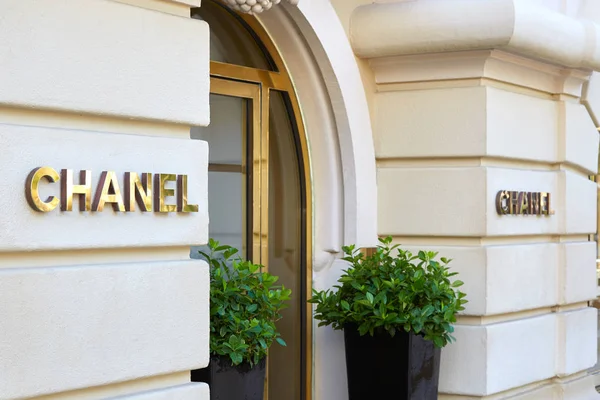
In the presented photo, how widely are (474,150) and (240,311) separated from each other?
2576 millimetres

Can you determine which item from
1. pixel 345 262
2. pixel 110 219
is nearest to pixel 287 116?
pixel 345 262

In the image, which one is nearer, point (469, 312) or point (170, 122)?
point (170, 122)

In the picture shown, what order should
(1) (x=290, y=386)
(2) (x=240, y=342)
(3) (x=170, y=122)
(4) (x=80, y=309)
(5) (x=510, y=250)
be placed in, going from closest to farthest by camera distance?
1. (4) (x=80, y=309)
2. (3) (x=170, y=122)
3. (2) (x=240, y=342)
4. (1) (x=290, y=386)
5. (5) (x=510, y=250)

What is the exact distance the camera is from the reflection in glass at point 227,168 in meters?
6.81

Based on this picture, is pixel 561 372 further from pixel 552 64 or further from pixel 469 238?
pixel 552 64

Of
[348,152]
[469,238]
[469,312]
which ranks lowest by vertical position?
[469,312]

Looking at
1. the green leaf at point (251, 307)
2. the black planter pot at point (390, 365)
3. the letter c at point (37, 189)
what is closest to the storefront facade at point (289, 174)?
the letter c at point (37, 189)

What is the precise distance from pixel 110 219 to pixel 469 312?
11.9ft

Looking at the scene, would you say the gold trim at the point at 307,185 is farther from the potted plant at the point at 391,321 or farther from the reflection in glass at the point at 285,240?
the potted plant at the point at 391,321

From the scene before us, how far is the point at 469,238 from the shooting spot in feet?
25.3

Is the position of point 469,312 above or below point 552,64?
below

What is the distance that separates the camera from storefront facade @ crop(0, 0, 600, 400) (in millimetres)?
4566

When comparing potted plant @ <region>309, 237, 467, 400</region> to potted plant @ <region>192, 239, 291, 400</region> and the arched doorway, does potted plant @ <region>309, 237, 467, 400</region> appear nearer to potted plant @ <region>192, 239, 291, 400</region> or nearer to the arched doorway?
the arched doorway

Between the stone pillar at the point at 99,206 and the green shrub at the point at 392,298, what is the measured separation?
73.4 inches
